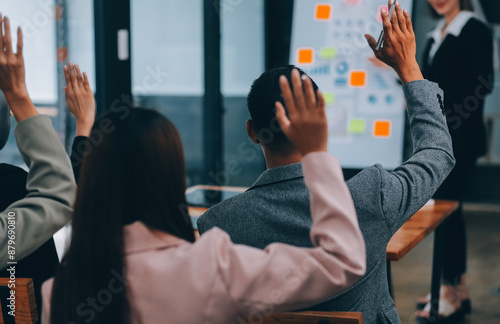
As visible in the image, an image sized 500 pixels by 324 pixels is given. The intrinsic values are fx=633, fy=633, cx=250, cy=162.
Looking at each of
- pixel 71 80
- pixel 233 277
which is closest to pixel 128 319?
pixel 233 277

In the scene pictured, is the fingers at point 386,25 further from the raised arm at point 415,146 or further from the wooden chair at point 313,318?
the wooden chair at point 313,318

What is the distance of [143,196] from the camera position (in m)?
0.91

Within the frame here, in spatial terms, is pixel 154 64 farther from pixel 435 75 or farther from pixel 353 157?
pixel 435 75

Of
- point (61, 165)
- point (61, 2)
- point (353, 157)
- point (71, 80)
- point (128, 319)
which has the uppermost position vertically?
point (61, 2)

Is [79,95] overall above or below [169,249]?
above

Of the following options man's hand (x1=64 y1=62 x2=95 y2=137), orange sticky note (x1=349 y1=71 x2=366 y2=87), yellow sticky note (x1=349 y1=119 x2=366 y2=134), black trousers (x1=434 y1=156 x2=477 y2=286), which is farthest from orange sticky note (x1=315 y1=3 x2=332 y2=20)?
man's hand (x1=64 y1=62 x2=95 y2=137)

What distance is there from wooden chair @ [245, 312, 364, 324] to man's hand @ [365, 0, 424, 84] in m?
0.50

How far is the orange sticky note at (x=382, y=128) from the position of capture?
3400mm

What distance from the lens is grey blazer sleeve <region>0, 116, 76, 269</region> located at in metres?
1.11

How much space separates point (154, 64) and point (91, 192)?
3.13 meters

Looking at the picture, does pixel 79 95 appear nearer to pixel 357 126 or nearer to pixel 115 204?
pixel 115 204

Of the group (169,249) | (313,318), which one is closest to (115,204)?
(169,249)

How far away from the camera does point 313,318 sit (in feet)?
3.81

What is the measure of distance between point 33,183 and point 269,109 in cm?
49
